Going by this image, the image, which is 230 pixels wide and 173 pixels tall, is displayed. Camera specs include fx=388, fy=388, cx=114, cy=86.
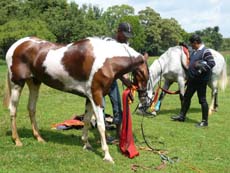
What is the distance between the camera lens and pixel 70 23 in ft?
204

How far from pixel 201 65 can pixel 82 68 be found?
354cm

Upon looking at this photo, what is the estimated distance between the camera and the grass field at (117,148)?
601cm

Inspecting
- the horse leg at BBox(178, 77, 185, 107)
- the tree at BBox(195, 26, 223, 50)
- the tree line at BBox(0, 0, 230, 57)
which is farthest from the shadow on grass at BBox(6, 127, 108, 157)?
the tree at BBox(195, 26, 223, 50)

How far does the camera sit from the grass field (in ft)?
19.7

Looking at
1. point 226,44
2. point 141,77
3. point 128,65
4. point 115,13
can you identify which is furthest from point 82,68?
point 226,44

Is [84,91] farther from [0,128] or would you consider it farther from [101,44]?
[0,128]

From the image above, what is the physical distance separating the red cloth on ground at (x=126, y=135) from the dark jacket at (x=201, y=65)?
2703mm

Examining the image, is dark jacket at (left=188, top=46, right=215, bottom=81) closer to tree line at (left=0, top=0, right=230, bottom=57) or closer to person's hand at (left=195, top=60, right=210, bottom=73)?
person's hand at (left=195, top=60, right=210, bottom=73)

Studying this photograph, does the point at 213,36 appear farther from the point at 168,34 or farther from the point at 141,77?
the point at 141,77

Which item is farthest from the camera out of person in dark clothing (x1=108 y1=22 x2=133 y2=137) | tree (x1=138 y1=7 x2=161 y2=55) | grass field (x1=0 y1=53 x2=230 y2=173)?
tree (x1=138 y1=7 x2=161 y2=55)

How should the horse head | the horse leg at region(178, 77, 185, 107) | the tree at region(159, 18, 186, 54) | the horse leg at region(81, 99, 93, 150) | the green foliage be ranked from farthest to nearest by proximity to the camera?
the green foliage, the tree at region(159, 18, 186, 54), the horse leg at region(178, 77, 185, 107), the horse leg at region(81, 99, 93, 150), the horse head

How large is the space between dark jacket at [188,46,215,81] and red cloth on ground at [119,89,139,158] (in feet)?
8.87

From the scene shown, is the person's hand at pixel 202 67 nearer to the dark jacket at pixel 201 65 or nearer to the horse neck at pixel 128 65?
the dark jacket at pixel 201 65

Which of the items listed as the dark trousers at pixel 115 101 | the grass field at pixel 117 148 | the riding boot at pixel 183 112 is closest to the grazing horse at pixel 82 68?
the grass field at pixel 117 148
